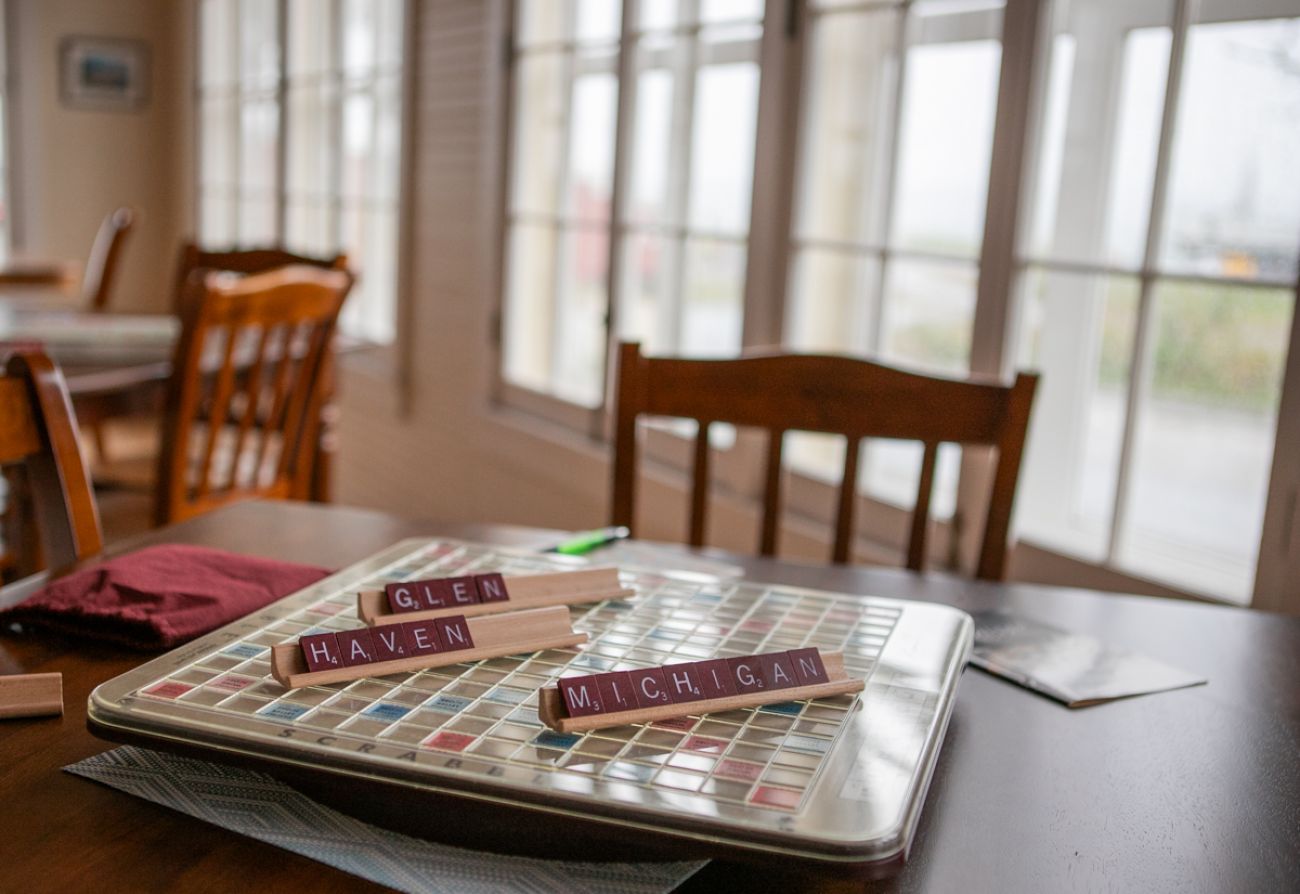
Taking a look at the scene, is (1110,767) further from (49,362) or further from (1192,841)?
(49,362)

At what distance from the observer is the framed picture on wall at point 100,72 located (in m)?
5.90

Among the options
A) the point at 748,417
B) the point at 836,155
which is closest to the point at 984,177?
the point at 836,155

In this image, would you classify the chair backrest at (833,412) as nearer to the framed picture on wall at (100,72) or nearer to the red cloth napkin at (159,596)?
the red cloth napkin at (159,596)

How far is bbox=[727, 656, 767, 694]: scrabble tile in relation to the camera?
69cm

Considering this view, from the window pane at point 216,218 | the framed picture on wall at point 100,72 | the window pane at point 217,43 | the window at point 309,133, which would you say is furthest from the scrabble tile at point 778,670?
the framed picture on wall at point 100,72

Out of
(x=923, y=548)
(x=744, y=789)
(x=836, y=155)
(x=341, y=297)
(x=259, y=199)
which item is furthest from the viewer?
(x=259, y=199)

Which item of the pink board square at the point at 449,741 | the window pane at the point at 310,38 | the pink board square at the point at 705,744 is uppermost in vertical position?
the window pane at the point at 310,38

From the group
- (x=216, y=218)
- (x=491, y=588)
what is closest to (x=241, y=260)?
(x=491, y=588)

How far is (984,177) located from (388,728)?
1629 millimetres

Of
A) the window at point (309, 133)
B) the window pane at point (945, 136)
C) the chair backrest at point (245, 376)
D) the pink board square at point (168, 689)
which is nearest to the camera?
the pink board square at point (168, 689)

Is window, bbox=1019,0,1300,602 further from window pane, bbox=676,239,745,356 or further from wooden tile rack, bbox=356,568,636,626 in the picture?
wooden tile rack, bbox=356,568,636,626

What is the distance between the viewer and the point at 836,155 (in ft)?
7.61

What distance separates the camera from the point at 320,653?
0.69 metres

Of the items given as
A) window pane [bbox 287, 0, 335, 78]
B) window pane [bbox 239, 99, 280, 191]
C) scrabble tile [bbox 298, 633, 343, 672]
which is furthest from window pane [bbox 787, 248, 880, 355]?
window pane [bbox 239, 99, 280, 191]
